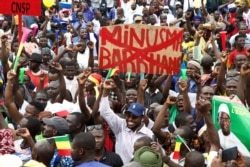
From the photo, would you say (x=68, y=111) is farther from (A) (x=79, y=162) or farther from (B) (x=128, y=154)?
(A) (x=79, y=162)

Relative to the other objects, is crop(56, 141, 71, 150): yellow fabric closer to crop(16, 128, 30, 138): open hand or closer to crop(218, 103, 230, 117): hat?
crop(16, 128, 30, 138): open hand

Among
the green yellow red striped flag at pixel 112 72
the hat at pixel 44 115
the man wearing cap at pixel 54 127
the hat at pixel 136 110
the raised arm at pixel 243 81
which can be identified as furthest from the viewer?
the green yellow red striped flag at pixel 112 72

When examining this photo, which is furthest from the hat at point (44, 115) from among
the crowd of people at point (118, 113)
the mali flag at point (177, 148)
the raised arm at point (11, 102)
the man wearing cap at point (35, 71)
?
the man wearing cap at point (35, 71)

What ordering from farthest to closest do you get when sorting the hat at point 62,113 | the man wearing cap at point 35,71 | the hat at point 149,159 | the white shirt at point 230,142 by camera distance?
the man wearing cap at point 35,71
the hat at point 62,113
the white shirt at point 230,142
the hat at point 149,159

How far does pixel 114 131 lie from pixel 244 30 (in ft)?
19.7

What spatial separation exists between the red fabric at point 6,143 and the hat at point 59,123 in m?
0.58

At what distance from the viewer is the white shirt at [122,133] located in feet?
22.0

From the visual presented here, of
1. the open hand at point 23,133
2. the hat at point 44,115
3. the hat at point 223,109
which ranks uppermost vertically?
the hat at point 223,109

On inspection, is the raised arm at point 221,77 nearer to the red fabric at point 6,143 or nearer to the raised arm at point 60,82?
the raised arm at point 60,82

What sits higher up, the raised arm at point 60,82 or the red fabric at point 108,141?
the raised arm at point 60,82

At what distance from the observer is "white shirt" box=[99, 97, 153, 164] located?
6695 mm

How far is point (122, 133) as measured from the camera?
22.3 feet

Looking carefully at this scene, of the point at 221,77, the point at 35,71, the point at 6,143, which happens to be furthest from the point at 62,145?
the point at 35,71

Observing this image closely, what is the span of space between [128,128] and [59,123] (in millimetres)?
673
